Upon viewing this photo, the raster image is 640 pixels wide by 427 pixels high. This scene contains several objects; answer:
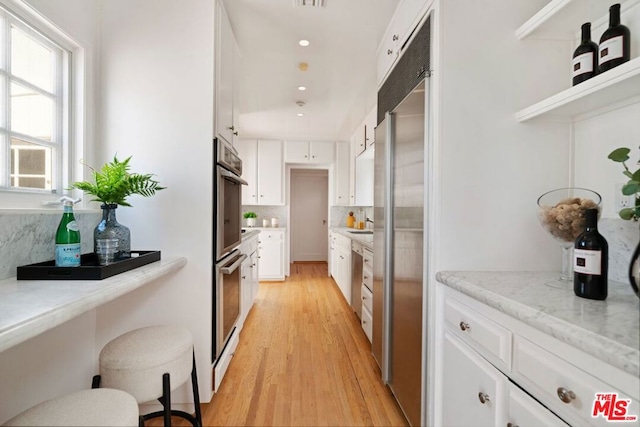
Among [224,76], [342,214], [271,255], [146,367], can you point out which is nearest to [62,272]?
[146,367]

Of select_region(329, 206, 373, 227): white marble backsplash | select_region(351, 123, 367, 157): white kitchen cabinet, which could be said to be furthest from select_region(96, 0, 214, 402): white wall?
select_region(329, 206, 373, 227): white marble backsplash

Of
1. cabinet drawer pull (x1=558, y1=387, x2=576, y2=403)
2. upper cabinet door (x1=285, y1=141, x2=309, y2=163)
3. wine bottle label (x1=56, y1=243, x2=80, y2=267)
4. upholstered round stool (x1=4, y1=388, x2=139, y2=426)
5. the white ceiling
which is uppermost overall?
the white ceiling

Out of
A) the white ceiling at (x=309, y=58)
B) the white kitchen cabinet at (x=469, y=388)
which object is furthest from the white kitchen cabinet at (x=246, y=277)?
the white kitchen cabinet at (x=469, y=388)

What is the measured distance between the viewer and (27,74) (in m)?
1.37

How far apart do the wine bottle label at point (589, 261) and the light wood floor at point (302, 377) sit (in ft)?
4.22

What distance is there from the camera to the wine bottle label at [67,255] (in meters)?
1.22

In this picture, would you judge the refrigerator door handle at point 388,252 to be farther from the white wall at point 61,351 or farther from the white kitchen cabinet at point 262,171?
the white kitchen cabinet at point 262,171

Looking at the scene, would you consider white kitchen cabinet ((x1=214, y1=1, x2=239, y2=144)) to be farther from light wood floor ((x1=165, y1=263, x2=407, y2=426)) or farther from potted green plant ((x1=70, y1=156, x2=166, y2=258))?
light wood floor ((x1=165, y1=263, x2=407, y2=426))

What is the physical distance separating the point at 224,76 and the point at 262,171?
3158 millimetres

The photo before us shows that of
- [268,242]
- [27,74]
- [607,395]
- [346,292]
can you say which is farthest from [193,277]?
[268,242]

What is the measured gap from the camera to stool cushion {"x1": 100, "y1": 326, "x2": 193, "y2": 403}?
1.09 metres

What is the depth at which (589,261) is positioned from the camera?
0.89 meters

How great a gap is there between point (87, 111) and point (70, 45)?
0.34 m

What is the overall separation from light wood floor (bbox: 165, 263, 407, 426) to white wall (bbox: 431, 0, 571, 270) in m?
1.09
